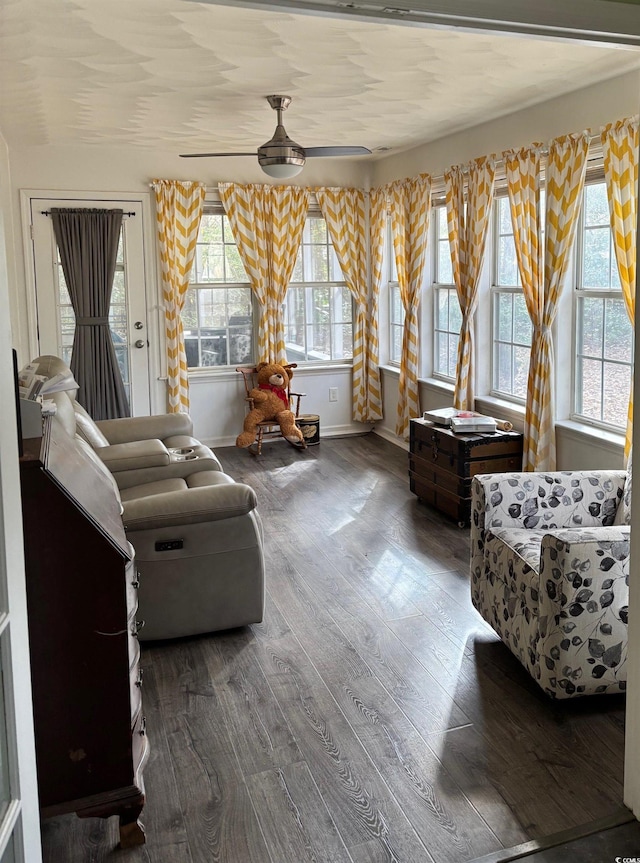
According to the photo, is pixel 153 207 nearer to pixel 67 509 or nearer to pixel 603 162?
pixel 603 162

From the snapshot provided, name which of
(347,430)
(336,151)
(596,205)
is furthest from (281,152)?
(347,430)

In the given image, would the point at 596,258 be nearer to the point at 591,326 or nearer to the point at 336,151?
the point at 591,326

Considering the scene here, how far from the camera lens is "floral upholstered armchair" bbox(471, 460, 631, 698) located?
2.78m

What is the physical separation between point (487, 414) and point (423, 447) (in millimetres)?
656

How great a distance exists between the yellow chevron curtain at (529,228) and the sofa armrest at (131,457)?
90.1 inches

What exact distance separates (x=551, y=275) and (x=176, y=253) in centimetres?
351

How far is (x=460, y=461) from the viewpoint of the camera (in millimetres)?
5004

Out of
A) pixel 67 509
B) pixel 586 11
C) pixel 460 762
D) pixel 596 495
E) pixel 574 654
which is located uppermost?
pixel 586 11

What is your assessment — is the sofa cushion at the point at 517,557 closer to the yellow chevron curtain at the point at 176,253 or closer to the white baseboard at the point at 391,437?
the white baseboard at the point at 391,437

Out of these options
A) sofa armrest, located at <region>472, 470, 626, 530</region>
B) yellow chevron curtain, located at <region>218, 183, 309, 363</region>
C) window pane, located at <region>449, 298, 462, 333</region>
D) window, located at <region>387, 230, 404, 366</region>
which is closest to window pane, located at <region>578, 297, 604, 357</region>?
sofa armrest, located at <region>472, 470, 626, 530</region>

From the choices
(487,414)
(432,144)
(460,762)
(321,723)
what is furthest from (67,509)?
(432,144)

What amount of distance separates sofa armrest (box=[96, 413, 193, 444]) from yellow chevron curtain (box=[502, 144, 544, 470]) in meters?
2.35

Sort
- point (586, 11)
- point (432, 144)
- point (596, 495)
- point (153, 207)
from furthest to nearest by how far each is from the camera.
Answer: point (153, 207), point (432, 144), point (596, 495), point (586, 11)

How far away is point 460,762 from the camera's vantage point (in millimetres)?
2650
